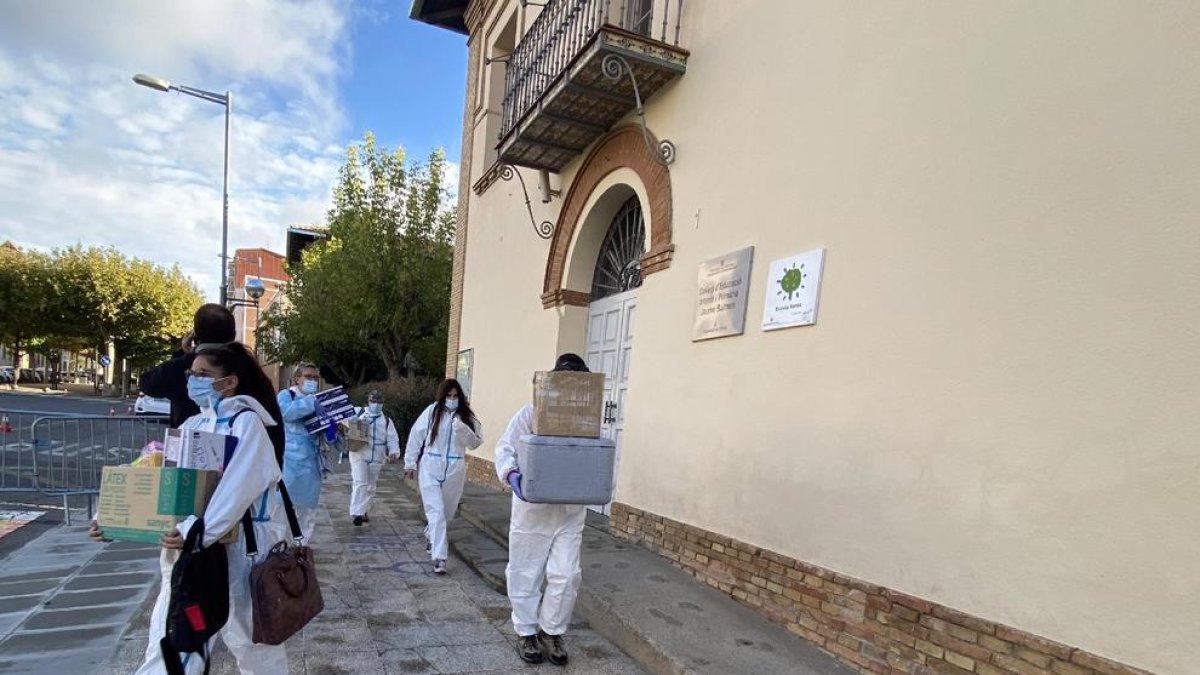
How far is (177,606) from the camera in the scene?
2.37 metres

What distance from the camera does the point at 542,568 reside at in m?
4.01

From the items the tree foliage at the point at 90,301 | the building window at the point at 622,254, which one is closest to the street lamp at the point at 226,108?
the building window at the point at 622,254

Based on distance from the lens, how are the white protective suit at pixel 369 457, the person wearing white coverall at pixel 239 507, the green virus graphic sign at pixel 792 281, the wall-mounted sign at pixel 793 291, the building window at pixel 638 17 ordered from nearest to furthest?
the person wearing white coverall at pixel 239 507, the wall-mounted sign at pixel 793 291, the green virus graphic sign at pixel 792 281, the building window at pixel 638 17, the white protective suit at pixel 369 457

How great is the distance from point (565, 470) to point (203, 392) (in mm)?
1840

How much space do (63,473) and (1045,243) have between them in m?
8.45

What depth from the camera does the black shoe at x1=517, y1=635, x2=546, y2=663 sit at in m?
3.89

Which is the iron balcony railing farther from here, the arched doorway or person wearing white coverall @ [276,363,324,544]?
person wearing white coverall @ [276,363,324,544]

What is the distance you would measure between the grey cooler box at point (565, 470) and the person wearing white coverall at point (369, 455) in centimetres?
426

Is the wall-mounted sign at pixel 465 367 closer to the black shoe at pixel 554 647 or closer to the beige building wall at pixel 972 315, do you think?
the beige building wall at pixel 972 315

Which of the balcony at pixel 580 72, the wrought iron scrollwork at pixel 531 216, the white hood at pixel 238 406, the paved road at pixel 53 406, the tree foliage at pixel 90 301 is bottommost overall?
the paved road at pixel 53 406

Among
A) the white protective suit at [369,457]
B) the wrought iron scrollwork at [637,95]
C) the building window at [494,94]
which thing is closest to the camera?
the wrought iron scrollwork at [637,95]

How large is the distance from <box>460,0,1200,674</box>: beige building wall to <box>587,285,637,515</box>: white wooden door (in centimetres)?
164

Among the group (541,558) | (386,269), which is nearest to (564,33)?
(541,558)

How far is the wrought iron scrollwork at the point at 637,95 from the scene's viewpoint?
5801 mm
